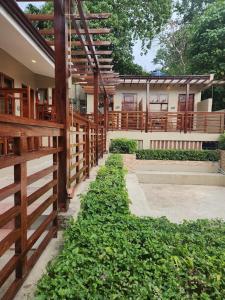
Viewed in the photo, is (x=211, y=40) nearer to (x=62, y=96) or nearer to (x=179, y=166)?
(x=179, y=166)

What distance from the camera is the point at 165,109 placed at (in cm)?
1620

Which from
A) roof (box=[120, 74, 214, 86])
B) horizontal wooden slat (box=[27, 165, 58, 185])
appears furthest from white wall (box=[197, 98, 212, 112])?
horizontal wooden slat (box=[27, 165, 58, 185])

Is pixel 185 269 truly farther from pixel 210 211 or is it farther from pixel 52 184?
pixel 210 211

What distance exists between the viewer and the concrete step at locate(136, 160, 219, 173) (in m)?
11.9

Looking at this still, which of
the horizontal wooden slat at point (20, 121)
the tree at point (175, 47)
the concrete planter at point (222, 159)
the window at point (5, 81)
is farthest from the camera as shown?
the tree at point (175, 47)

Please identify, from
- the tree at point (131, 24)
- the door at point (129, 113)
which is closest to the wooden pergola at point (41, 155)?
the door at point (129, 113)

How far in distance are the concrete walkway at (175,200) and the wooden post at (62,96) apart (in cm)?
220

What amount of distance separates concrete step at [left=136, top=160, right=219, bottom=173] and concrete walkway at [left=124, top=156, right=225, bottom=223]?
0.69 meters

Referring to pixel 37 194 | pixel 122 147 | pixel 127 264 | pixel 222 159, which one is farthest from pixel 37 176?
pixel 222 159

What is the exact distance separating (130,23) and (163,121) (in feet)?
25.8

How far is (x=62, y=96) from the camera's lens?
3.21 metres

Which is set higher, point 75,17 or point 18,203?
point 75,17

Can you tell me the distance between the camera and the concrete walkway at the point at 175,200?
603cm

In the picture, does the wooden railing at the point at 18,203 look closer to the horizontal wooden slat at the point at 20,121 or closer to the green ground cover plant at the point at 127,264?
the horizontal wooden slat at the point at 20,121
